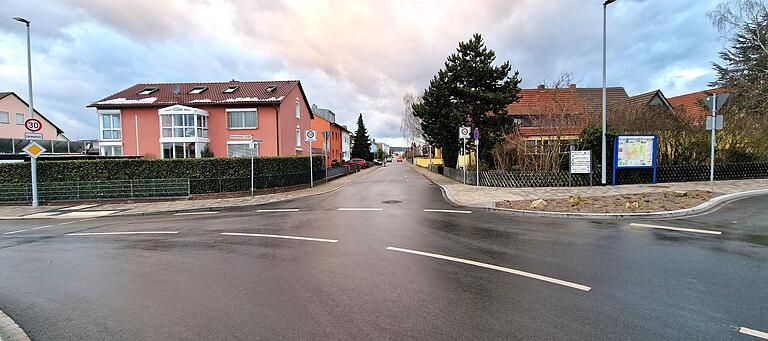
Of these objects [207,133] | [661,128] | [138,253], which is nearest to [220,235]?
[138,253]

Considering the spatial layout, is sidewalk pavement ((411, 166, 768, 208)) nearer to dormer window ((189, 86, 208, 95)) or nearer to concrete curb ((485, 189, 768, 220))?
concrete curb ((485, 189, 768, 220))

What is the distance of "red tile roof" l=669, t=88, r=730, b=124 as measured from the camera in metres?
19.4

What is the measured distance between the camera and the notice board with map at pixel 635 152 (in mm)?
15602

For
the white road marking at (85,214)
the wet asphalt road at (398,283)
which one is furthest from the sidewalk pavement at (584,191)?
the white road marking at (85,214)

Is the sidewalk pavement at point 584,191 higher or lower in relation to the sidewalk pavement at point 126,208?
higher

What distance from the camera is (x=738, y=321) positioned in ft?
11.7

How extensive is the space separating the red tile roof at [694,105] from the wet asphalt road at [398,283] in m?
13.4

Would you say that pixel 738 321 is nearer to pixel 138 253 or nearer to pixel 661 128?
pixel 138 253

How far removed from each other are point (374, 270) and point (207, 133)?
29.8m

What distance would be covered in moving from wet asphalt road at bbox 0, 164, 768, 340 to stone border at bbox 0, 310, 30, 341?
0.32 feet

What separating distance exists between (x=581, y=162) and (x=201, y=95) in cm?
3056

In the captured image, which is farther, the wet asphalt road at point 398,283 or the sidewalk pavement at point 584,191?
the sidewalk pavement at point 584,191

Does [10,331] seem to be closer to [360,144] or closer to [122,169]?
[122,169]

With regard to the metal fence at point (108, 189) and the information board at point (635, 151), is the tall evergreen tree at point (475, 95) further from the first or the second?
the metal fence at point (108, 189)
